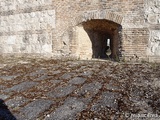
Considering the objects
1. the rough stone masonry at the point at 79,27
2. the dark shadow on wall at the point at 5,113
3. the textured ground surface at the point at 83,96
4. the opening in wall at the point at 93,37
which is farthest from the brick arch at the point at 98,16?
the dark shadow on wall at the point at 5,113

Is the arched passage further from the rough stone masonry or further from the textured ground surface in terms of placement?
the textured ground surface

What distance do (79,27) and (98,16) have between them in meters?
0.75

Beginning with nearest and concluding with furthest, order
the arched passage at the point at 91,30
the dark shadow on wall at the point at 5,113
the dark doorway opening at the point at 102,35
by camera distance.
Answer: the dark shadow on wall at the point at 5,113 → the arched passage at the point at 91,30 → the dark doorway opening at the point at 102,35

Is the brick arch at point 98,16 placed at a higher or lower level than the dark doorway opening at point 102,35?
higher

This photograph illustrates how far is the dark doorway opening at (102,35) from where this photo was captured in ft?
17.1

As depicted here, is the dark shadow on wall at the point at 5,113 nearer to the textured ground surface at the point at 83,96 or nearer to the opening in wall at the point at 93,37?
the textured ground surface at the point at 83,96

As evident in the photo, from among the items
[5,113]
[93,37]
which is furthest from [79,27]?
[5,113]

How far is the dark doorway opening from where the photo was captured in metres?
5.22

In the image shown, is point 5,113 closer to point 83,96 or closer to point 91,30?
point 83,96

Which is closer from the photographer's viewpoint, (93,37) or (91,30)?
(91,30)

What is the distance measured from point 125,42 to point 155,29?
2.70 feet

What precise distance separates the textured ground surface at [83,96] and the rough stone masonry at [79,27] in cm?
169

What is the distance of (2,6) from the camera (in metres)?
6.41

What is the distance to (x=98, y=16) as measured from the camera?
503 cm
